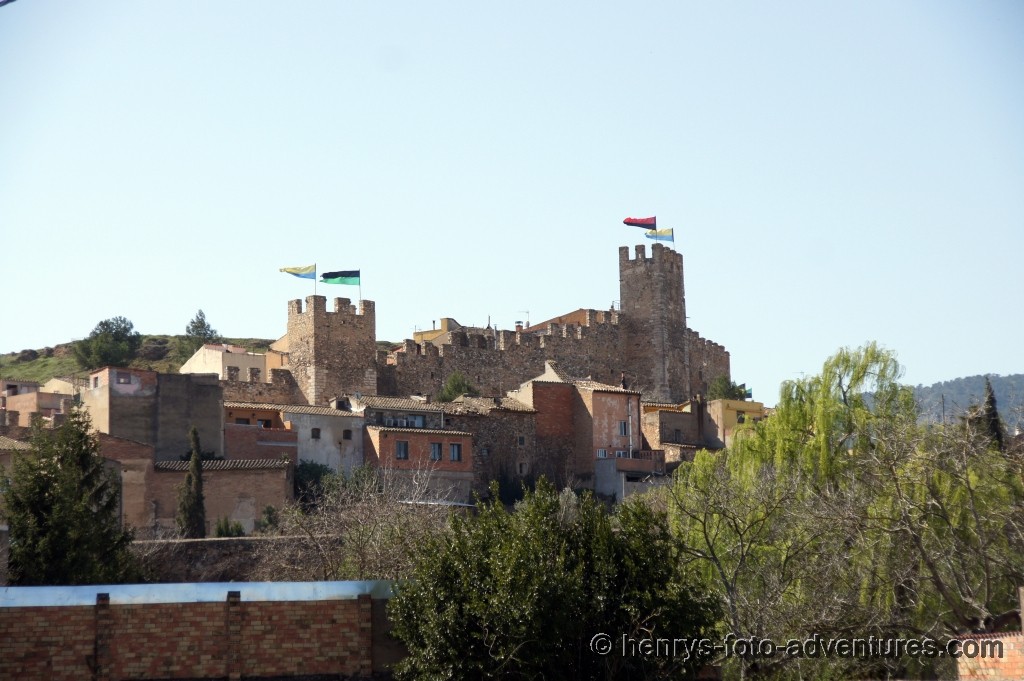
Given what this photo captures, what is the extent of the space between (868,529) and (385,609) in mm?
7695

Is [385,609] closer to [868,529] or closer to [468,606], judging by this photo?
[468,606]

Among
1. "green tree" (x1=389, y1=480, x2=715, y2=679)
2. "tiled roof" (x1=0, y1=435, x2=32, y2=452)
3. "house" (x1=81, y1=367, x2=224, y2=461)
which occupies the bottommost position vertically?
"green tree" (x1=389, y1=480, x2=715, y2=679)

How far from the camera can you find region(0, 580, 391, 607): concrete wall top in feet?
72.1

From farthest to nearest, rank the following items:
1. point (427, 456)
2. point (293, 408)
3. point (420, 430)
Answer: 1. point (293, 408)
2. point (420, 430)
3. point (427, 456)

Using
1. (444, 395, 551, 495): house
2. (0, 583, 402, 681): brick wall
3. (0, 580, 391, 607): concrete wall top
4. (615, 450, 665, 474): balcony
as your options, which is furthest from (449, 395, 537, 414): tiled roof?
(0, 583, 402, 681): brick wall

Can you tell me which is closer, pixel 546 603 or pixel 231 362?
pixel 546 603

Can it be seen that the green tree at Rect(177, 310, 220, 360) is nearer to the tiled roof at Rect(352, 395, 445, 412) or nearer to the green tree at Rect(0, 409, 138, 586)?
the tiled roof at Rect(352, 395, 445, 412)

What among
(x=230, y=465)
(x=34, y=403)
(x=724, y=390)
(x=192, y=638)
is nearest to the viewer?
(x=192, y=638)

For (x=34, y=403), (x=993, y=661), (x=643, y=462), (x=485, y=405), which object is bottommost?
(x=993, y=661)

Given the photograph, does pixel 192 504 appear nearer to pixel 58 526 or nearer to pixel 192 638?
pixel 58 526

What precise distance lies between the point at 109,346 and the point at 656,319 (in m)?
24.0

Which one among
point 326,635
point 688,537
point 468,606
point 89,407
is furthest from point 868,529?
point 89,407

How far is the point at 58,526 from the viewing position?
30.3m

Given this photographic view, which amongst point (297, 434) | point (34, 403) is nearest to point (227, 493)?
point (297, 434)
